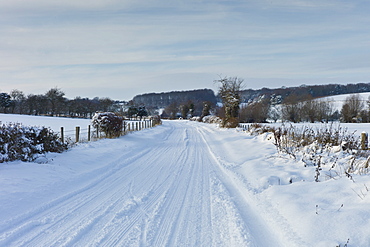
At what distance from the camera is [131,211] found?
507 centimetres

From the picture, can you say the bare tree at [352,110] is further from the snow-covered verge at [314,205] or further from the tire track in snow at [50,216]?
the tire track in snow at [50,216]

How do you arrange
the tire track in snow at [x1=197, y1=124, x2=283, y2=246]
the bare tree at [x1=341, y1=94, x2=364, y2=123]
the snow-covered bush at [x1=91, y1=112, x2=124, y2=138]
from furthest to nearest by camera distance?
the bare tree at [x1=341, y1=94, x2=364, y2=123] → the snow-covered bush at [x1=91, y1=112, x2=124, y2=138] → the tire track in snow at [x1=197, y1=124, x2=283, y2=246]

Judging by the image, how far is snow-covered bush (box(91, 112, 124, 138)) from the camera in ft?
61.2

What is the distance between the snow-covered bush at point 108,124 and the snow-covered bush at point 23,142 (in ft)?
27.1

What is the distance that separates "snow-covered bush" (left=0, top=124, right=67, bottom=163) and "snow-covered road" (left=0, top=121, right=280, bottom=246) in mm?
872

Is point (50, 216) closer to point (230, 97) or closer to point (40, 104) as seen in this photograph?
point (230, 97)

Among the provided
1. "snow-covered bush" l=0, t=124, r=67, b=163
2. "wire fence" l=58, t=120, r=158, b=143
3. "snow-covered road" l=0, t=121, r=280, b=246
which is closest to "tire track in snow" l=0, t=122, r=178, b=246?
"snow-covered road" l=0, t=121, r=280, b=246

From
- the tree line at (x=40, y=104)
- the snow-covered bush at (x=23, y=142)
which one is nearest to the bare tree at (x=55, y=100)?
the tree line at (x=40, y=104)

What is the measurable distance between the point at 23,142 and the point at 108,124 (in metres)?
10.1

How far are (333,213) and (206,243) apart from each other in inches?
89.7

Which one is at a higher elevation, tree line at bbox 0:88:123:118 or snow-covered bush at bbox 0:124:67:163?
tree line at bbox 0:88:123:118

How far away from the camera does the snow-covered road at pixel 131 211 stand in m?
3.98

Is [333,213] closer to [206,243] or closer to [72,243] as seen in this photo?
[206,243]

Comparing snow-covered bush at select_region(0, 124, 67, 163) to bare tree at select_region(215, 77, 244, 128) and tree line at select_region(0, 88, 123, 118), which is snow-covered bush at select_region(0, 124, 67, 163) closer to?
bare tree at select_region(215, 77, 244, 128)
